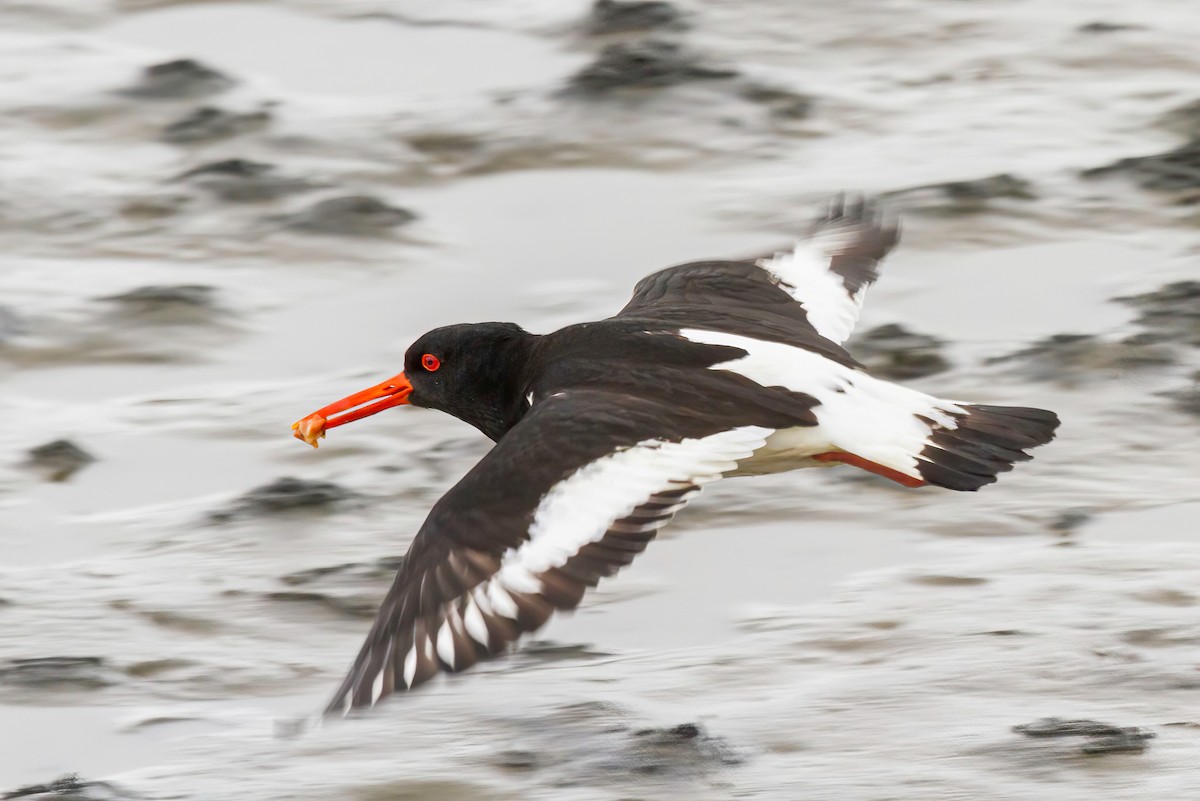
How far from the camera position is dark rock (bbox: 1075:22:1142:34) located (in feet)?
39.5

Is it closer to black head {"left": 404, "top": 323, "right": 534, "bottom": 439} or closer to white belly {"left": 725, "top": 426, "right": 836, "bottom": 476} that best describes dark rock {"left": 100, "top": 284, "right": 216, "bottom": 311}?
black head {"left": 404, "top": 323, "right": 534, "bottom": 439}

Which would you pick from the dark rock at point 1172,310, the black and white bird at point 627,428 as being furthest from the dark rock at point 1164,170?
the black and white bird at point 627,428

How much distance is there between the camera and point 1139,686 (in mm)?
5309

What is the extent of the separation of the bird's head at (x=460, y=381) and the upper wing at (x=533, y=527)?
0.93 metres

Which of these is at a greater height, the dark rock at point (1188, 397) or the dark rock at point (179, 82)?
the dark rock at point (179, 82)

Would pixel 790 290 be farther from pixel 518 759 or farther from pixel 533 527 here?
pixel 518 759

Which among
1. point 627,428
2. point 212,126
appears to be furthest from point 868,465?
point 212,126

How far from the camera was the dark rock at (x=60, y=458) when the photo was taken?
297 inches

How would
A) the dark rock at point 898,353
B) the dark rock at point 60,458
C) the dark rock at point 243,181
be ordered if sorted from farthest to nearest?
the dark rock at point 243,181 → the dark rock at point 898,353 → the dark rock at point 60,458

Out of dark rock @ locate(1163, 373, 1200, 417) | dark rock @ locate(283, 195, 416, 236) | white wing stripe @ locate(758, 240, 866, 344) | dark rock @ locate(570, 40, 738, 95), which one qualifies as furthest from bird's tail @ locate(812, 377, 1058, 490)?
dark rock @ locate(570, 40, 738, 95)

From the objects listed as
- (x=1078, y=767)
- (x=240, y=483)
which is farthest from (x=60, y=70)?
(x=1078, y=767)

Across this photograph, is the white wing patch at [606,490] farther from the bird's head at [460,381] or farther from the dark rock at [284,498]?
the dark rock at [284,498]

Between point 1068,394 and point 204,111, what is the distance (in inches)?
233

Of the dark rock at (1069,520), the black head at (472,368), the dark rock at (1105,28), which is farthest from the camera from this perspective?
the dark rock at (1105,28)
